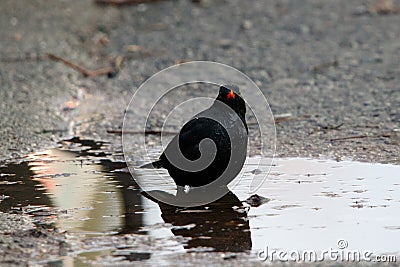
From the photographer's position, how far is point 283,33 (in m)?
8.86

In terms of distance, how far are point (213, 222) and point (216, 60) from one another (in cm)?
422

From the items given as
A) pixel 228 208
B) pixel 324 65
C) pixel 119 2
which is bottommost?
pixel 228 208

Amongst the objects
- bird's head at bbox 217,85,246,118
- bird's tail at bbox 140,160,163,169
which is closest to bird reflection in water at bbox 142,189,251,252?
bird's tail at bbox 140,160,163,169

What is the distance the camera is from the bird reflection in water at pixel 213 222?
359 centimetres

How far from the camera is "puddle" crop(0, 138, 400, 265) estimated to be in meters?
3.58

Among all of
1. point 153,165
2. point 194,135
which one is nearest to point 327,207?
point 194,135

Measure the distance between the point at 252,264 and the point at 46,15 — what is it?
7057 mm

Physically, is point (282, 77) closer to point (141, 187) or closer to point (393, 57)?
point (393, 57)

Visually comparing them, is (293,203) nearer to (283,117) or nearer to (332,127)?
(332,127)

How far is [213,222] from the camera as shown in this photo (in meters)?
3.91

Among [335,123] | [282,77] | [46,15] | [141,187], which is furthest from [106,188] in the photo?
[46,15]


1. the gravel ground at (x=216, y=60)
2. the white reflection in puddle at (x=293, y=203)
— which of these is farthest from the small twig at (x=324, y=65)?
the white reflection in puddle at (x=293, y=203)

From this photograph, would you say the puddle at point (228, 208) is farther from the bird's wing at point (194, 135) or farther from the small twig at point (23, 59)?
the small twig at point (23, 59)

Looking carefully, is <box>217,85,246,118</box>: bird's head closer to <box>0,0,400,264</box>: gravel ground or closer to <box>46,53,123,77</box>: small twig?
<box>0,0,400,264</box>: gravel ground
